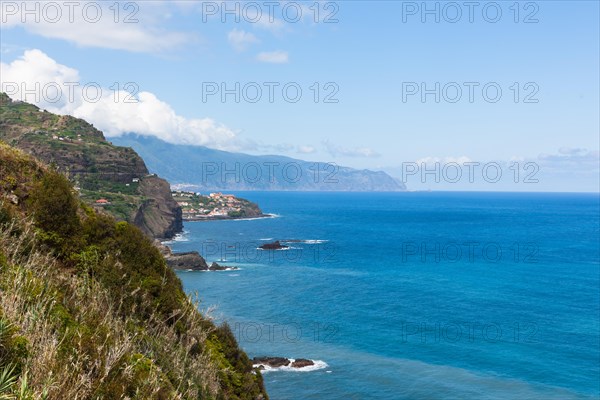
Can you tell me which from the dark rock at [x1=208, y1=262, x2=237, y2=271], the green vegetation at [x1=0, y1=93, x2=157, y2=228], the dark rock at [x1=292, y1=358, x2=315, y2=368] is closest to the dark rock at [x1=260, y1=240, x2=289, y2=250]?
the dark rock at [x1=208, y1=262, x2=237, y2=271]

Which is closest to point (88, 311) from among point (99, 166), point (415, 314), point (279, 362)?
point (279, 362)

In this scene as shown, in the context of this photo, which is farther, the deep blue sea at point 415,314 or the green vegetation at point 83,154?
the green vegetation at point 83,154

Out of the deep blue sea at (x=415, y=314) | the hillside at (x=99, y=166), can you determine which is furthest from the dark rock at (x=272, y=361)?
the hillside at (x=99, y=166)

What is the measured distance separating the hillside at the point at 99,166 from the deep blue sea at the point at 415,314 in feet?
41.5

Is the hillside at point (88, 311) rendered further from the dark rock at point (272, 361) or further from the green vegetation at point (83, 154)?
the green vegetation at point (83, 154)

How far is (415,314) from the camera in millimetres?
63656

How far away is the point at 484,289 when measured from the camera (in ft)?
260

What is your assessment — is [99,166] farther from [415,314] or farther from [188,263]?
[415,314]

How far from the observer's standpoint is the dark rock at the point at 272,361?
45.9m

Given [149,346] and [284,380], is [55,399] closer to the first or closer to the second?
[149,346]

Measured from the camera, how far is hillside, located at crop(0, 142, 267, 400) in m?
8.27

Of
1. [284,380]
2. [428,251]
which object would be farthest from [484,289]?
[284,380]

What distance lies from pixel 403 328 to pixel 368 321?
15.5 ft

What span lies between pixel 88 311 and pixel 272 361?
35863mm
